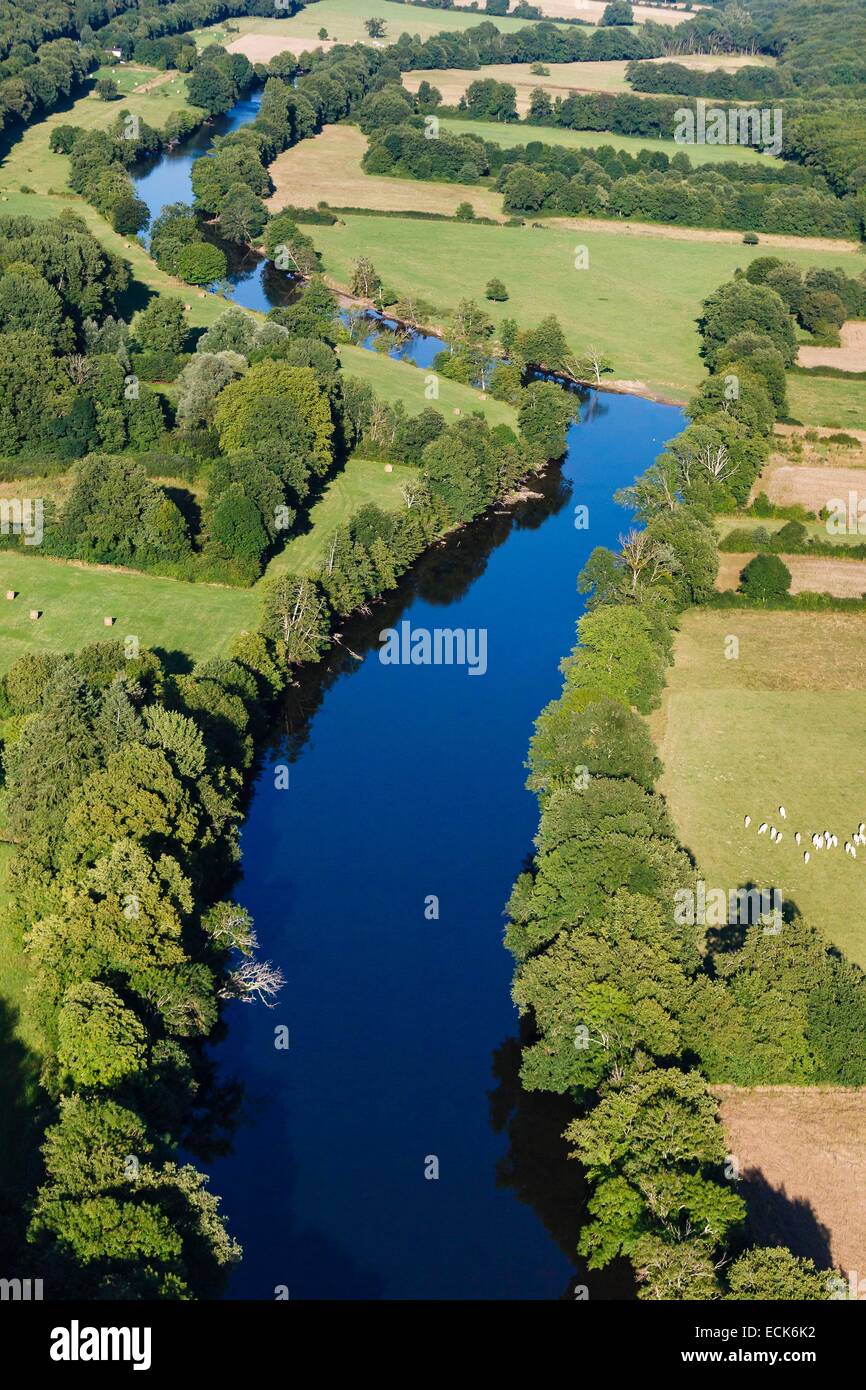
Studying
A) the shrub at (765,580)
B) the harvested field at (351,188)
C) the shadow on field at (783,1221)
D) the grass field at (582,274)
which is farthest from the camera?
the harvested field at (351,188)

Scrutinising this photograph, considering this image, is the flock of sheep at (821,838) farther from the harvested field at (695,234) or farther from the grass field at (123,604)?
the harvested field at (695,234)

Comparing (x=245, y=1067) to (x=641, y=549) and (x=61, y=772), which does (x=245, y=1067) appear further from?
(x=641, y=549)

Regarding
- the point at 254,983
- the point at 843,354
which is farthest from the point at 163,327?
the point at 843,354

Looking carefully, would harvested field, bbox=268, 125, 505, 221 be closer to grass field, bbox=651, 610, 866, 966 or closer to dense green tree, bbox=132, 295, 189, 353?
Result: dense green tree, bbox=132, 295, 189, 353

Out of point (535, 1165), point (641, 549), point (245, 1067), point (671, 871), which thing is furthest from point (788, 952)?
point (641, 549)

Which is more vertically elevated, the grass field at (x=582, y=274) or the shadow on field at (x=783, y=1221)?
the grass field at (x=582, y=274)

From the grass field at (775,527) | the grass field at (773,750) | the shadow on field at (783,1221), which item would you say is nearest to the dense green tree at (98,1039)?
the shadow on field at (783,1221)

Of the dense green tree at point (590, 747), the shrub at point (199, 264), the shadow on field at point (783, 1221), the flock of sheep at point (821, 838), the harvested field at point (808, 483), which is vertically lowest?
the shadow on field at point (783, 1221)

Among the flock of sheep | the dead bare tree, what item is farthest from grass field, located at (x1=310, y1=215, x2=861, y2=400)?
the dead bare tree
